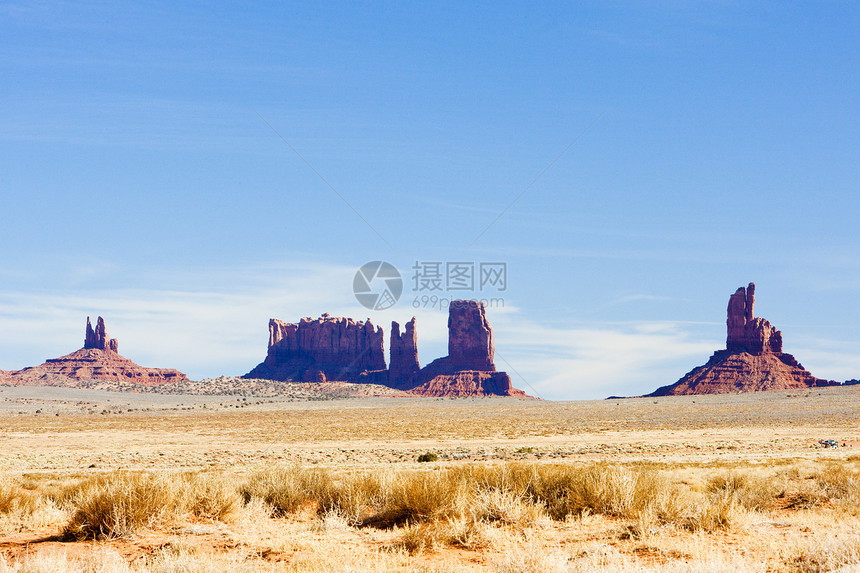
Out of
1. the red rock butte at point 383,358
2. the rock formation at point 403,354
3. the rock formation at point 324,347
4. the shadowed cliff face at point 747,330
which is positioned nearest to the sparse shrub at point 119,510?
the shadowed cliff face at point 747,330

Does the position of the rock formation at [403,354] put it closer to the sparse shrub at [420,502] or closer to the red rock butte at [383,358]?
the red rock butte at [383,358]

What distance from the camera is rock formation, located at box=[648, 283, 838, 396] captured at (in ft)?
444

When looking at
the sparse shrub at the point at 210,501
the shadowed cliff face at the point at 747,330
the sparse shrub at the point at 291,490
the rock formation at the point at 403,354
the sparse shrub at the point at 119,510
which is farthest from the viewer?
the rock formation at the point at 403,354

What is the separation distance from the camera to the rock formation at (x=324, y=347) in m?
184

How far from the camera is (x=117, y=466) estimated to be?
28.5 metres

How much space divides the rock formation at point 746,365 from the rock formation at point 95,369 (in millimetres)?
112423

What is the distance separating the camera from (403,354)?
600ft

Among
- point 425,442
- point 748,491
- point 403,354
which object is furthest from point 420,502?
point 403,354

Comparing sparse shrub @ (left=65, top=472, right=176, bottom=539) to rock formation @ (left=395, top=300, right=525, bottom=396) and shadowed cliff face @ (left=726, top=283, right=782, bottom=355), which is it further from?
rock formation @ (left=395, top=300, right=525, bottom=396)

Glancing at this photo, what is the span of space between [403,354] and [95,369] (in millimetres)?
70134

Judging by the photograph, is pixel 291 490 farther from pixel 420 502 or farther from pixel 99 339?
pixel 99 339

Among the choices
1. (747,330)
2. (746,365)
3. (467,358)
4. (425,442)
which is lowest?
(425,442)

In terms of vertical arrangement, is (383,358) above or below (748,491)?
above

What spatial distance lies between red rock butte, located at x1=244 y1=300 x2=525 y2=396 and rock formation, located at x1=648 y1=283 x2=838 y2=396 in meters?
43.8
